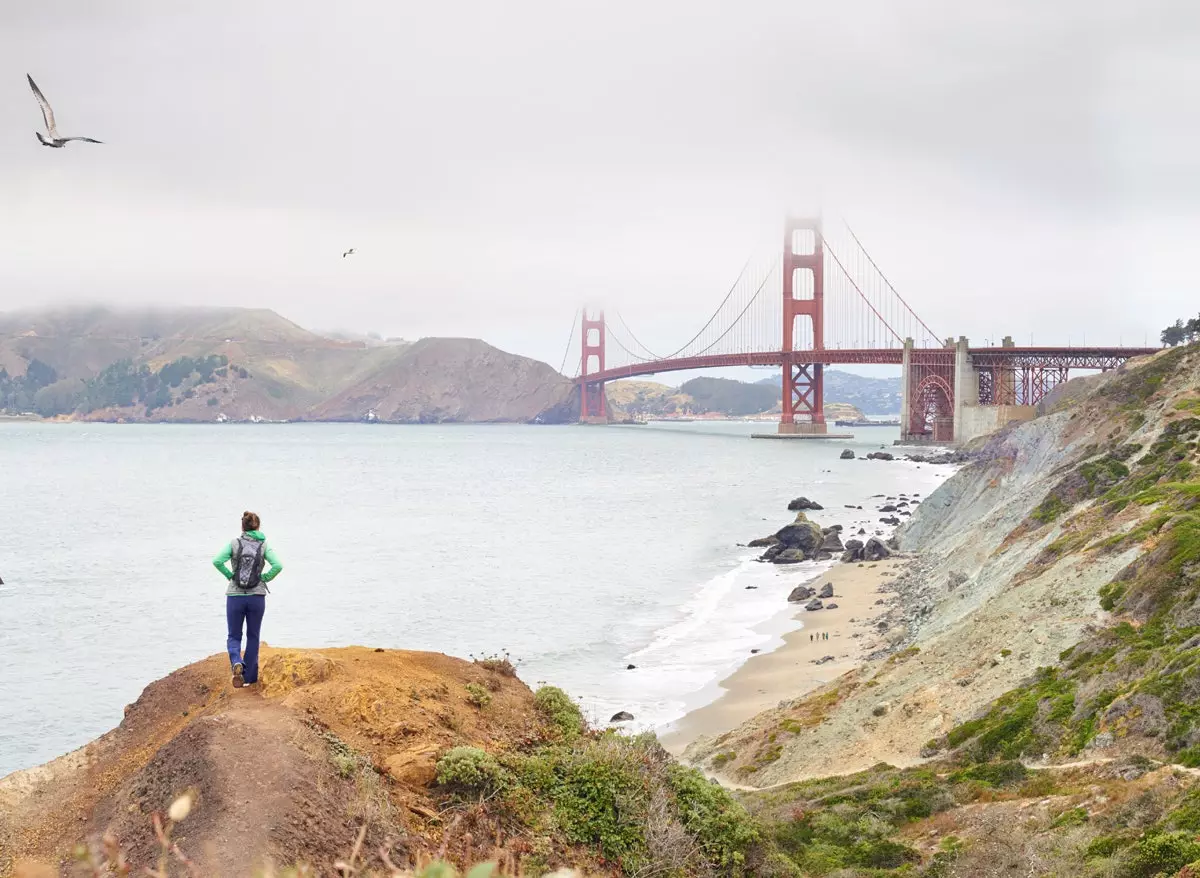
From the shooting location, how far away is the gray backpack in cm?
860

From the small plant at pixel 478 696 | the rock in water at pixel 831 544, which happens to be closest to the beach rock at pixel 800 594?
the rock in water at pixel 831 544

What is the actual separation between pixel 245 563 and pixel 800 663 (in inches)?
601

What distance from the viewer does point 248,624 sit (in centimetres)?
840

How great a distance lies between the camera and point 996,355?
95.6 meters

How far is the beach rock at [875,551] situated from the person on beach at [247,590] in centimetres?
2748

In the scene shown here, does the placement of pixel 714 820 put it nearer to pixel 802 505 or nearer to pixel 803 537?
pixel 803 537

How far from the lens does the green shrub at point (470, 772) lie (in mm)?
7621

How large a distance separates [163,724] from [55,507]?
59.3 m

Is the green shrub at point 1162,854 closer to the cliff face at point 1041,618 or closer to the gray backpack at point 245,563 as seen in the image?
the cliff face at point 1041,618

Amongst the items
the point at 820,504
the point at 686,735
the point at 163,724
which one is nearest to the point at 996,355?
the point at 820,504

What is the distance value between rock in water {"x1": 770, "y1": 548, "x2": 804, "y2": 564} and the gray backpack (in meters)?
29.7

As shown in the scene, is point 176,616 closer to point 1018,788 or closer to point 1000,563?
point 1000,563

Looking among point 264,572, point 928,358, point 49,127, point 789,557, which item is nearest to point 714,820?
point 264,572

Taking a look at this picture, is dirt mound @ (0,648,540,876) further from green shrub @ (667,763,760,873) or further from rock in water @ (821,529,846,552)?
rock in water @ (821,529,846,552)
